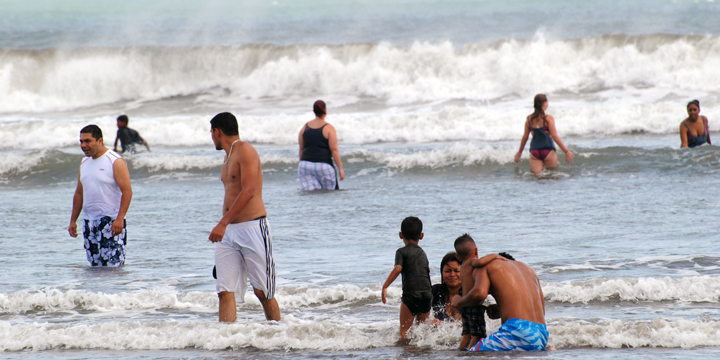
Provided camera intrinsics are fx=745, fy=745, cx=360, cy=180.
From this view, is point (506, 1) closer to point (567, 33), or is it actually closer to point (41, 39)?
point (567, 33)

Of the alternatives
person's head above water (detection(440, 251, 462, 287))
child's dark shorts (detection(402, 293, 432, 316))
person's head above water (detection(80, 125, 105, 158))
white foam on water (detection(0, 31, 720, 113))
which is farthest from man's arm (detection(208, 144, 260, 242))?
white foam on water (detection(0, 31, 720, 113))

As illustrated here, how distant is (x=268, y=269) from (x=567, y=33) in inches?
1100

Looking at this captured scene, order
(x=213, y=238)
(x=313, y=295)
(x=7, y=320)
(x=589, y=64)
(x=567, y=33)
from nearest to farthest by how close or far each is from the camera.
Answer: (x=213, y=238) < (x=7, y=320) < (x=313, y=295) < (x=589, y=64) < (x=567, y=33)

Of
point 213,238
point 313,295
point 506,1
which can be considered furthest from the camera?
point 506,1

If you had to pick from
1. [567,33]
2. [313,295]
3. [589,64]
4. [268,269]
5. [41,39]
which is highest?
[41,39]

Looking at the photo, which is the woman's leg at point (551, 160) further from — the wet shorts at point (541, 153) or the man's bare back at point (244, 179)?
the man's bare back at point (244, 179)

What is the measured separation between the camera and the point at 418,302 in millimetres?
4867

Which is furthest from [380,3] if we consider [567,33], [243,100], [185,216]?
[185,216]

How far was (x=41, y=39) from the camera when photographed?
3453 cm

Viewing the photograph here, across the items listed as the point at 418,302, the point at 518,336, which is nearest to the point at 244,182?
the point at 418,302

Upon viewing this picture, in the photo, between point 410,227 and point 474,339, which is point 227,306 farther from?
point 474,339

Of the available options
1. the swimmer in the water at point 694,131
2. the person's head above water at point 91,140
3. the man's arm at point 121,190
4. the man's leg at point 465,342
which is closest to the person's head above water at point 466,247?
the man's leg at point 465,342

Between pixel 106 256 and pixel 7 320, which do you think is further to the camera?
pixel 106 256

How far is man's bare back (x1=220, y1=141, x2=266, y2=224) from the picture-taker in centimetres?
493
